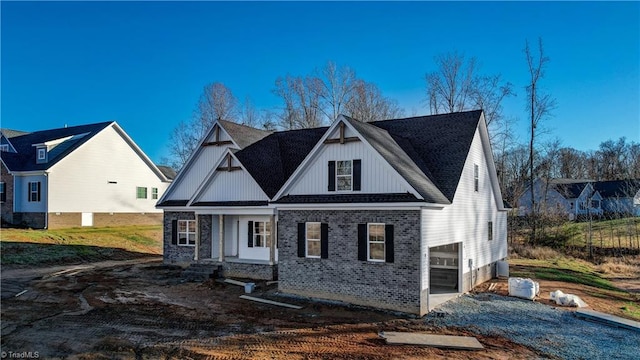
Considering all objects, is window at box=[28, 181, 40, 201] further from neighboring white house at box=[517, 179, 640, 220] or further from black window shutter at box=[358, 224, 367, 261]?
neighboring white house at box=[517, 179, 640, 220]

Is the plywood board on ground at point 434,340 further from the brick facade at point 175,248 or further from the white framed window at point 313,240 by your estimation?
the brick facade at point 175,248

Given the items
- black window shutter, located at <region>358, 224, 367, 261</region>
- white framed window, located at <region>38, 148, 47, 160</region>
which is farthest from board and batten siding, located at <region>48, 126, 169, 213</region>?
black window shutter, located at <region>358, 224, 367, 261</region>

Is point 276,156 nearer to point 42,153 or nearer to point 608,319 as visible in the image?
point 608,319

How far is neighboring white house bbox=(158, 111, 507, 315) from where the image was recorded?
563 inches

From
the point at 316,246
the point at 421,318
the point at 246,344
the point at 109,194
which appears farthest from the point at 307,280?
the point at 109,194

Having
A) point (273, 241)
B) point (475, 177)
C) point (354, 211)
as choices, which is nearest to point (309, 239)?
point (354, 211)

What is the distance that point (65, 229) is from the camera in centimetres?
3184

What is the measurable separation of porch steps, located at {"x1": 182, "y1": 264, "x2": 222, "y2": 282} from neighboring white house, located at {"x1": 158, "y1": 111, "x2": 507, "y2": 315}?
49 centimetres

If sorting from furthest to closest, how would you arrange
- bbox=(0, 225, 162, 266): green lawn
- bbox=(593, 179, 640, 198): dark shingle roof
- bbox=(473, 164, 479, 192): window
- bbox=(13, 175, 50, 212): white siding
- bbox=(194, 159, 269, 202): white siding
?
bbox=(593, 179, 640, 198): dark shingle roof → bbox=(13, 175, 50, 212): white siding → bbox=(0, 225, 162, 266): green lawn → bbox=(194, 159, 269, 202): white siding → bbox=(473, 164, 479, 192): window

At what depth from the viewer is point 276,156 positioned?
73.4 feet

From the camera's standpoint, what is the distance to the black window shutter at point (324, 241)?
51.0 feet

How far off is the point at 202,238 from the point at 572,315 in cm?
1624

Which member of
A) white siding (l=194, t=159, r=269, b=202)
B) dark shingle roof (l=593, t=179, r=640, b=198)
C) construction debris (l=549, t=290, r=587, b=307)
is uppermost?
dark shingle roof (l=593, t=179, r=640, b=198)

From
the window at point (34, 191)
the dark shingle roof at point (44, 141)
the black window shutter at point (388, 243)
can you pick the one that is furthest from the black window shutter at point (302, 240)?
the window at point (34, 191)
